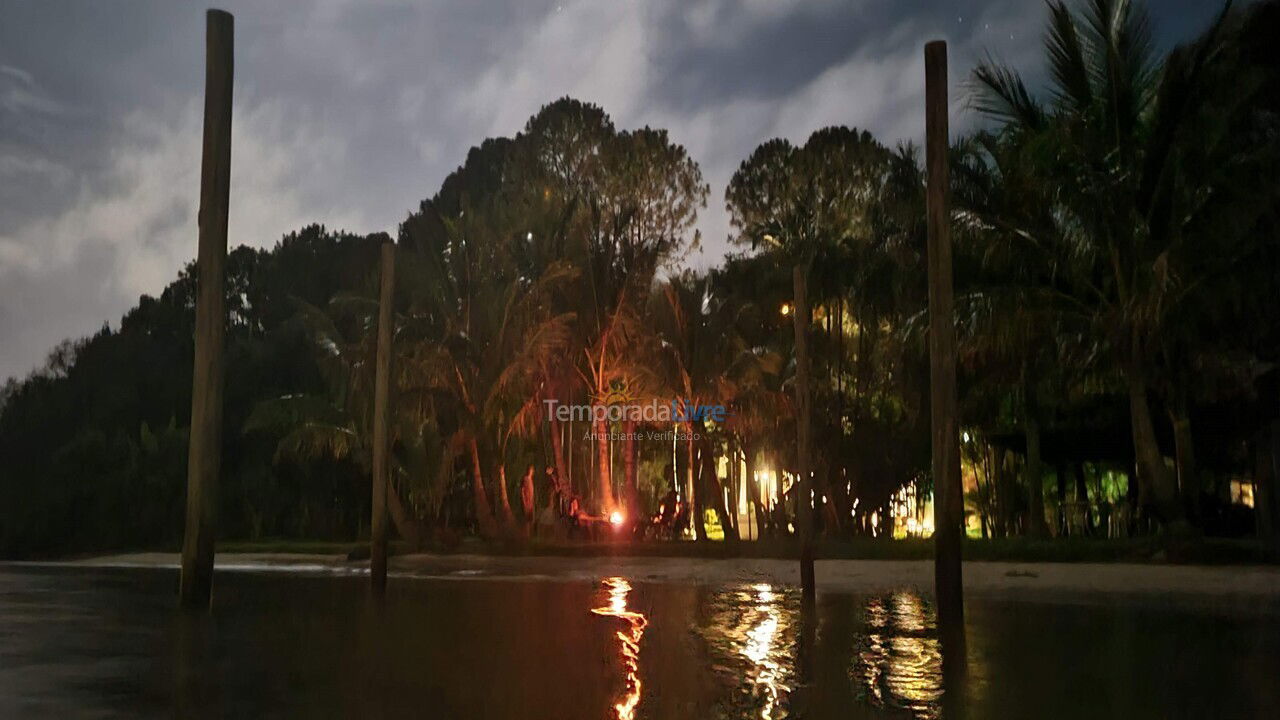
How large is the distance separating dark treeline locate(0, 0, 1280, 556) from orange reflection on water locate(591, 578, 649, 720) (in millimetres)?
6611

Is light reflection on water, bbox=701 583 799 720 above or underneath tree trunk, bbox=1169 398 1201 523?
underneath

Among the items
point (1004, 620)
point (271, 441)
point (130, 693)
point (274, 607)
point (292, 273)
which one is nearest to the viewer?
point (130, 693)

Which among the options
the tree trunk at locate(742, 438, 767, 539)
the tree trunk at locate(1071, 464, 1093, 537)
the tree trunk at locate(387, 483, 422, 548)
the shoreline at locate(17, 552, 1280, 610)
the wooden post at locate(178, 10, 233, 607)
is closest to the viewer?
the wooden post at locate(178, 10, 233, 607)

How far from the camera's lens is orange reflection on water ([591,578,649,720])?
705 centimetres

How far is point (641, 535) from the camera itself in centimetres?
3039

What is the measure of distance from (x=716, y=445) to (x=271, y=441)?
16.4m

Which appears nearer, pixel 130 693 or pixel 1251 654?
pixel 130 693

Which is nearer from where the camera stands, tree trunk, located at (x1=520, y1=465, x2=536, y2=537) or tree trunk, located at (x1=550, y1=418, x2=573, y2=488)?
tree trunk, located at (x1=550, y1=418, x2=573, y2=488)

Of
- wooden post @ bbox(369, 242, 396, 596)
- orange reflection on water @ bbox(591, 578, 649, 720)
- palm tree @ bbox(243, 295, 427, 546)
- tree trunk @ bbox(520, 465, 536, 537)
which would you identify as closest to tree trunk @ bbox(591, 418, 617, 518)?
tree trunk @ bbox(520, 465, 536, 537)

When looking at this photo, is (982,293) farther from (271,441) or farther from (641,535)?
(271,441)

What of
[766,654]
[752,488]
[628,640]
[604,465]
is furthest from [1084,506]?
[766,654]

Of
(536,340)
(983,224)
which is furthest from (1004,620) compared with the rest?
(536,340)

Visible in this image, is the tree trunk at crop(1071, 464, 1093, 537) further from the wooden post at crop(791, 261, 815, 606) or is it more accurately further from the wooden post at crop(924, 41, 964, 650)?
the wooden post at crop(924, 41, 964, 650)

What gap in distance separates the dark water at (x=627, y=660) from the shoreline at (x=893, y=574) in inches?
62.0
